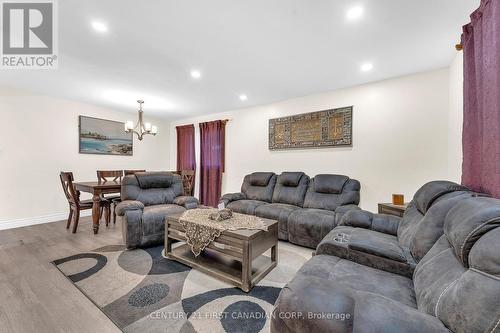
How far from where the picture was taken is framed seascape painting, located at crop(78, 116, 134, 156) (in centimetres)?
438

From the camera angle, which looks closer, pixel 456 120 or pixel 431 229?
pixel 431 229

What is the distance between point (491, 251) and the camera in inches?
29.5

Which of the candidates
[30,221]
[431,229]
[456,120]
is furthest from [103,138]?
[456,120]

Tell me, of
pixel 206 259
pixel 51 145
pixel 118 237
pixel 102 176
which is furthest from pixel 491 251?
pixel 51 145

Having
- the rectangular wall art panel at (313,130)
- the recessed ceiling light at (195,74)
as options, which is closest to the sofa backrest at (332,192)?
the rectangular wall art panel at (313,130)

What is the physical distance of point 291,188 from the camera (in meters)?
3.72

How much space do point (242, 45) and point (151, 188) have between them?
2527 millimetres

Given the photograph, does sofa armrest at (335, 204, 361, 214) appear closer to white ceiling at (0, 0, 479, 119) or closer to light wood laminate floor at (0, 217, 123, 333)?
white ceiling at (0, 0, 479, 119)

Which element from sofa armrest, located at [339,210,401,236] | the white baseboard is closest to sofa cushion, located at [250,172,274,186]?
sofa armrest, located at [339,210,401,236]

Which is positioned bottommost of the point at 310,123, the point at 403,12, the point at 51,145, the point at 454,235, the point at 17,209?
the point at 17,209

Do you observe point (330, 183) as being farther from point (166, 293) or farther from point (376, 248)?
point (166, 293)

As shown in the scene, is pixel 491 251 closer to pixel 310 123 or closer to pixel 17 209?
→ pixel 310 123

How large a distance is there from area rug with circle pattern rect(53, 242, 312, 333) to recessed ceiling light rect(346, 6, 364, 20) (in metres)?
2.49

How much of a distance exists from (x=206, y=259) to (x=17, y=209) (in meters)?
3.81
